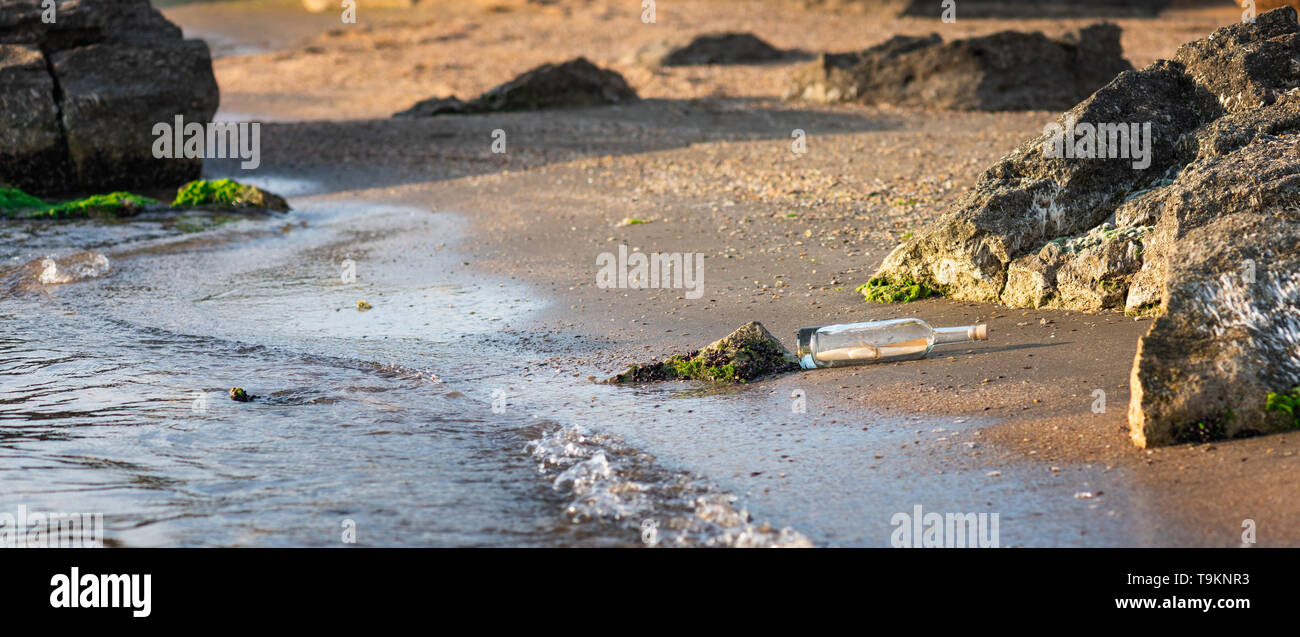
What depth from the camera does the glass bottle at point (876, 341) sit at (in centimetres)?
645

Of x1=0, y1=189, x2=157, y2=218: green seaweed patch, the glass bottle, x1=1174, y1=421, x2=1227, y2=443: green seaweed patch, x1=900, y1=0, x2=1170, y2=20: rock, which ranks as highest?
x1=900, y1=0, x2=1170, y2=20: rock

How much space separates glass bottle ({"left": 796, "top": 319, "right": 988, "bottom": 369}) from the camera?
645 cm

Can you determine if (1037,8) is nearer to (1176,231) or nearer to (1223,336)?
(1176,231)

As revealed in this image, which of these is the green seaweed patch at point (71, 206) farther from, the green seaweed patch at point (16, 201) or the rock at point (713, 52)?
the rock at point (713, 52)

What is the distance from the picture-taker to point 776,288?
27.3 ft

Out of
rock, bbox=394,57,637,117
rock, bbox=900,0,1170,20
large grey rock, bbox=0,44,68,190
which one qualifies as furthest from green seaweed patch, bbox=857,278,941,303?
rock, bbox=900,0,1170,20

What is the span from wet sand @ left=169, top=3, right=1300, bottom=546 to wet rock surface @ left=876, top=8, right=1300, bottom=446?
20 centimetres

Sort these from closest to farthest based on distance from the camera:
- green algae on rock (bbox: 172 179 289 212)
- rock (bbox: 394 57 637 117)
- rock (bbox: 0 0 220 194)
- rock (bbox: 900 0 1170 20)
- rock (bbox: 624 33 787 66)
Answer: green algae on rock (bbox: 172 179 289 212), rock (bbox: 0 0 220 194), rock (bbox: 394 57 637 117), rock (bbox: 624 33 787 66), rock (bbox: 900 0 1170 20)

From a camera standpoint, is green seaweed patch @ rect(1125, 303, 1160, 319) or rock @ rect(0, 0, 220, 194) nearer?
green seaweed patch @ rect(1125, 303, 1160, 319)

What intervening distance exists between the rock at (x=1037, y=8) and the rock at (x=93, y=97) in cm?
1651

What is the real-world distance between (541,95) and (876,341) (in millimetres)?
12497

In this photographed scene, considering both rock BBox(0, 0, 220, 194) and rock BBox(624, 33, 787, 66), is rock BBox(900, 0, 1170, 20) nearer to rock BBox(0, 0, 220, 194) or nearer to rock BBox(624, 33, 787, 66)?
rock BBox(624, 33, 787, 66)
